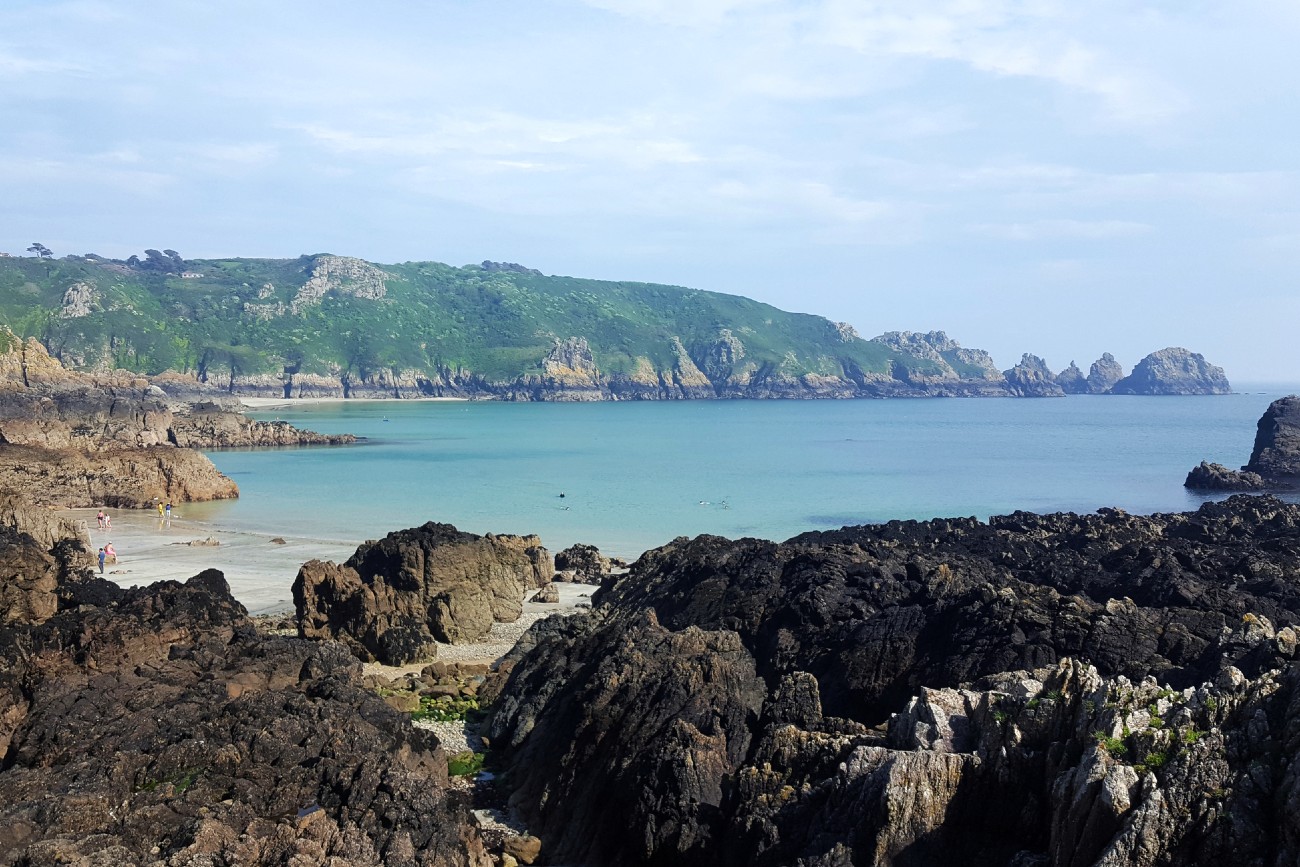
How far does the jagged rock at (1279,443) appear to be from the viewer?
6725cm

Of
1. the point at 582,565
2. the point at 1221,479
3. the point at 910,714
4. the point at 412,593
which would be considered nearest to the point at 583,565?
the point at 582,565

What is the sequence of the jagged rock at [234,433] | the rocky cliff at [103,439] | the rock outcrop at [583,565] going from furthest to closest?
the jagged rock at [234,433] → the rocky cliff at [103,439] → the rock outcrop at [583,565]

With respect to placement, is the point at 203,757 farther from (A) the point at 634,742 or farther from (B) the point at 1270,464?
(B) the point at 1270,464

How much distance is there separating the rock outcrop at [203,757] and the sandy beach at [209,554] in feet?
38.4

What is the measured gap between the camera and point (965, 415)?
180 m

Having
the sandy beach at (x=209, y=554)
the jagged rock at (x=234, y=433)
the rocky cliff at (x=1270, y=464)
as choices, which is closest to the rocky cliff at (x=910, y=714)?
the sandy beach at (x=209, y=554)

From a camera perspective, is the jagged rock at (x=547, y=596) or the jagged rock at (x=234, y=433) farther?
the jagged rock at (x=234, y=433)

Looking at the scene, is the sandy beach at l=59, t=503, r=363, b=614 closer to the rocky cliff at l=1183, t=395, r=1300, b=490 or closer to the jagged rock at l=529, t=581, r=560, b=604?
the jagged rock at l=529, t=581, r=560, b=604

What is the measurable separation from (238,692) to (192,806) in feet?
12.1

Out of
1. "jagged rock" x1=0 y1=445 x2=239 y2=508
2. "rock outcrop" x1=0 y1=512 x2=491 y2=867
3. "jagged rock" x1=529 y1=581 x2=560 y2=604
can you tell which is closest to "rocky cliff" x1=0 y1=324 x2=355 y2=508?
"jagged rock" x1=0 y1=445 x2=239 y2=508

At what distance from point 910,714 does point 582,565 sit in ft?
79.1

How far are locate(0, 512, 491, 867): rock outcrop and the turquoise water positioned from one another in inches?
1027

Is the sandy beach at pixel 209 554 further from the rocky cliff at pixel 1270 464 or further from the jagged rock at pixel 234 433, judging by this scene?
the rocky cliff at pixel 1270 464

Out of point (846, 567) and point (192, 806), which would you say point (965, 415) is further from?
point (192, 806)
